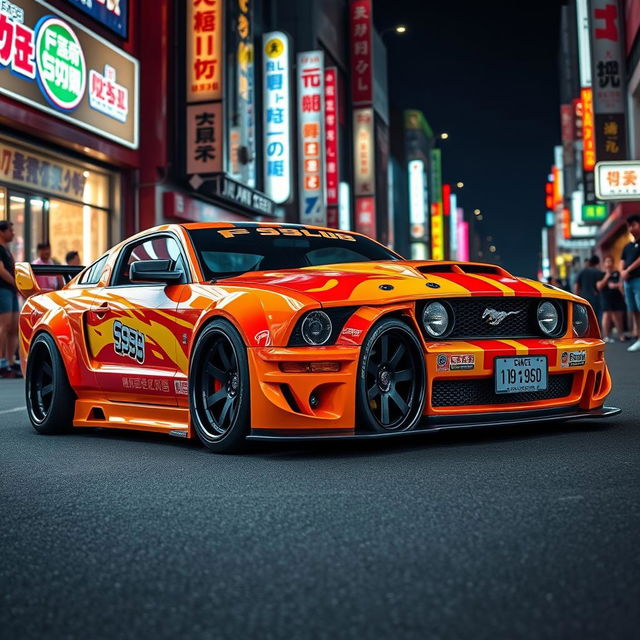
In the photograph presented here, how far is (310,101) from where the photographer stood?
31156 mm

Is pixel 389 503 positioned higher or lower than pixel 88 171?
lower

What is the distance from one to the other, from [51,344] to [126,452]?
156cm

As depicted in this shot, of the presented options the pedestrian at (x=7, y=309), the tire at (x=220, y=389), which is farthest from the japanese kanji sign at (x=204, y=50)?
the tire at (x=220, y=389)

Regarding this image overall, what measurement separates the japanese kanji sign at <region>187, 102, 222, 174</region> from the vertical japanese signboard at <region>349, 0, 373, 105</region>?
22488 mm

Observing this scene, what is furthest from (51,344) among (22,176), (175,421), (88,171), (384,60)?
(384,60)

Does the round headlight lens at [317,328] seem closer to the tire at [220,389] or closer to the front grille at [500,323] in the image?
the tire at [220,389]

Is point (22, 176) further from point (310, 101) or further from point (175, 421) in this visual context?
point (310, 101)

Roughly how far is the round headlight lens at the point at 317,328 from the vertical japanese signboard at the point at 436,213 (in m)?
71.6

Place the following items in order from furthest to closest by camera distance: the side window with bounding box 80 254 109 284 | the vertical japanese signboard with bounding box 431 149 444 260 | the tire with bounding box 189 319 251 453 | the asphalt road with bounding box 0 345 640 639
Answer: the vertical japanese signboard with bounding box 431 149 444 260, the side window with bounding box 80 254 109 284, the tire with bounding box 189 319 251 453, the asphalt road with bounding box 0 345 640 639

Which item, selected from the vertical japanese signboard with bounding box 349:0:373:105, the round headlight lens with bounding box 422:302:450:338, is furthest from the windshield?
the vertical japanese signboard with bounding box 349:0:373:105

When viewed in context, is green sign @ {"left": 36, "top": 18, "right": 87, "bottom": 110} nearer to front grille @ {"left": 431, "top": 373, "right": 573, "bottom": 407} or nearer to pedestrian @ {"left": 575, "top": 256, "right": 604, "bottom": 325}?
pedestrian @ {"left": 575, "top": 256, "right": 604, "bottom": 325}

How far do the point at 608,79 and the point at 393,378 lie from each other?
80.4ft

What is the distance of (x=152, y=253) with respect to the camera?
248 inches

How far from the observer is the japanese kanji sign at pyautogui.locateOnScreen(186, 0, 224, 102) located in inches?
786
